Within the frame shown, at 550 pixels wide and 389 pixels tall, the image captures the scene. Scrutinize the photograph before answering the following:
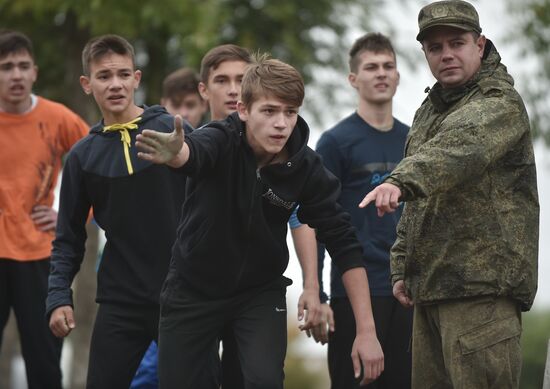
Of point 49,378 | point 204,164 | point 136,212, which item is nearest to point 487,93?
point 204,164

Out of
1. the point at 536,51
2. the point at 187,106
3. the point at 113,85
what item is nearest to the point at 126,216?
the point at 113,85

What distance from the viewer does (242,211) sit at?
589 centimetres

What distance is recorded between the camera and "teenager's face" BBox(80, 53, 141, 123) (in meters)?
7.00

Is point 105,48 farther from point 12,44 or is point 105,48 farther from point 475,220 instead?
point 475,220

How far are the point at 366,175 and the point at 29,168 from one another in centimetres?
240

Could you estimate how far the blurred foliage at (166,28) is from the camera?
12641 mm

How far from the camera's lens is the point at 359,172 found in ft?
25.0

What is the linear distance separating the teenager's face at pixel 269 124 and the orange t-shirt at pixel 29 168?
2678 mm

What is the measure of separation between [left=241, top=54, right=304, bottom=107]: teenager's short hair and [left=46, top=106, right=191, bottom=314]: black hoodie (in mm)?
973

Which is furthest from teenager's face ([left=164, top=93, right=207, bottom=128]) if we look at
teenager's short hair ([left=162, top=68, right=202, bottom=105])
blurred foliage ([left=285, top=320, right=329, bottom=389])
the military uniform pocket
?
blurred foliage ([left=285, top=320, right=329, bottom=389])

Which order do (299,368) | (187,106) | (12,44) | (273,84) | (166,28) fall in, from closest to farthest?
(273,84) → (12,44) → (187,106) → (166,28) → (299,368)

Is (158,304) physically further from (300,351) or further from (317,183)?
(300,351)

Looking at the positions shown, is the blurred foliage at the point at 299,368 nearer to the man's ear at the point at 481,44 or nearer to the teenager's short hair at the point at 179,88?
the teenager's short hair at the point at 179,88

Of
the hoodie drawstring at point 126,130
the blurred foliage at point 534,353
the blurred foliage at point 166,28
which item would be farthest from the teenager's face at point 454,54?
the blurred foliage at point 534,353
